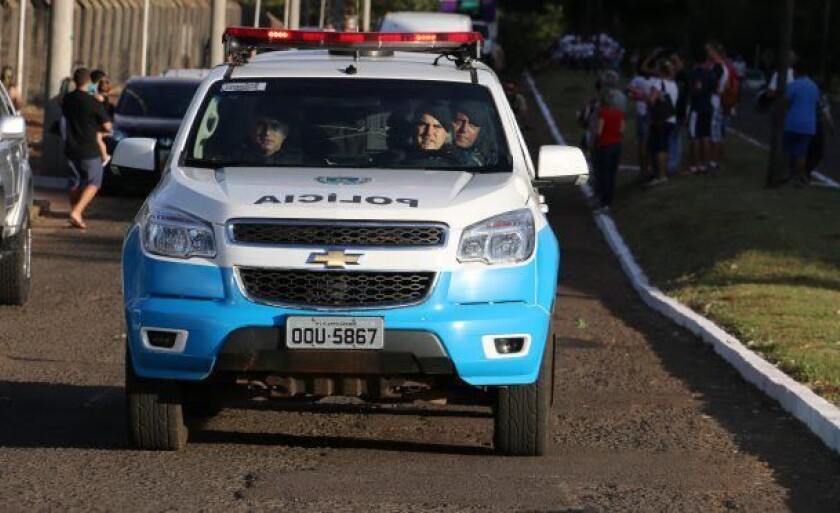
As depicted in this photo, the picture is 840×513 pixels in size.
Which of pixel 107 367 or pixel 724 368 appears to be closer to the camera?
pixel 107 367

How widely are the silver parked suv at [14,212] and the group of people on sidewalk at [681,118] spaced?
1245cm

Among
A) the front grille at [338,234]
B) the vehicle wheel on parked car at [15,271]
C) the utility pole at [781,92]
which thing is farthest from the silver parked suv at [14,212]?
the utility pole at [781,92]

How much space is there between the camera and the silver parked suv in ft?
47.0

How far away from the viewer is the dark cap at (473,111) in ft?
31.9

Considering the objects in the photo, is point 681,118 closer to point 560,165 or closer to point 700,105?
point 700,105

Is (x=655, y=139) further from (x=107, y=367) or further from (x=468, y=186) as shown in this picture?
(x=468, y=186)

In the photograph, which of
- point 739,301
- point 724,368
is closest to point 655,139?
point 739,301

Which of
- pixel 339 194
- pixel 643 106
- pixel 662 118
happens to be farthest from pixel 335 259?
pixel 643 106

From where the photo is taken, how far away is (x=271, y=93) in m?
9.73

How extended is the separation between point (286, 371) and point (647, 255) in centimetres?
1356

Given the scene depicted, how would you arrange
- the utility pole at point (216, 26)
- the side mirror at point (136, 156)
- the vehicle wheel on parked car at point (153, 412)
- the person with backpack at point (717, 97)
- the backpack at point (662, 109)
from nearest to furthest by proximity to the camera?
the vehicle wheel on parked car at point (153, 412)
the side mirror at point (136, 156)
the backpack at point (662, 109)
the person with backpack at point (717, 97)
the utility pole at point (216, 26)

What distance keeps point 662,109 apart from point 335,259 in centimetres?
1966

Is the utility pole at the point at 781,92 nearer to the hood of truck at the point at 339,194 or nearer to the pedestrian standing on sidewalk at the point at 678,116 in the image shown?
the pedestrian standing on sidewalk at the point at 678,116

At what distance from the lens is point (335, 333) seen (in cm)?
836
